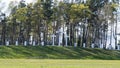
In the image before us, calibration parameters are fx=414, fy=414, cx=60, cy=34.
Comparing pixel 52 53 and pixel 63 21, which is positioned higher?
pixel 63 21

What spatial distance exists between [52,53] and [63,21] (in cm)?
1821

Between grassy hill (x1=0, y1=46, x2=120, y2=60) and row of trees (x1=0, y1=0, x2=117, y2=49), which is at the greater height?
row of trees (x1=0, y1=0, x2=117, y2=49)

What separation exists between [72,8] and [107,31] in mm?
13144

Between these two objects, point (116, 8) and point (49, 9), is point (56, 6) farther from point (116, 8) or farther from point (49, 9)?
point (116, 8)

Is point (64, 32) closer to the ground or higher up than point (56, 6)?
closer to the ground

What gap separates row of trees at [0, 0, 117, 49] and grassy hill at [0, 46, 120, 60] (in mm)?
8683

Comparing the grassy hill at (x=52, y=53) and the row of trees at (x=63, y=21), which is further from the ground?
the row of trees at (x=63, y=21)

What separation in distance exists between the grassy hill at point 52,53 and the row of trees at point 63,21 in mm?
8683

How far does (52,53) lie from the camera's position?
60.1 m

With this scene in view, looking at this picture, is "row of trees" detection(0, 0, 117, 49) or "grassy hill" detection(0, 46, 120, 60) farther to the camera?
"row of trees" detection(0, 0, 117, 49)

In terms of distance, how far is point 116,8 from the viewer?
78.9m

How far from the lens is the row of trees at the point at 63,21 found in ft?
250

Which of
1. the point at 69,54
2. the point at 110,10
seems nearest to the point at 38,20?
the point at 110,10

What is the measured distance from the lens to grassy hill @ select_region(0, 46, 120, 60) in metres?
55.3
